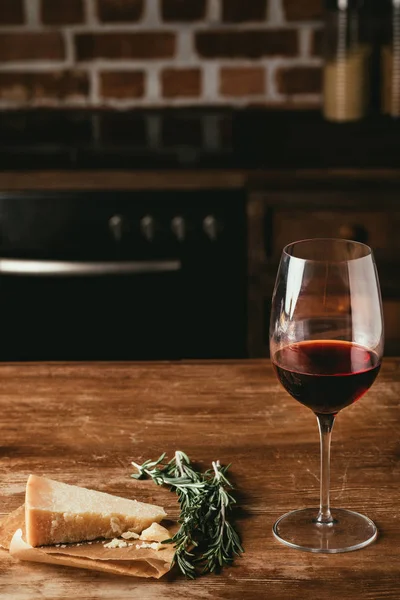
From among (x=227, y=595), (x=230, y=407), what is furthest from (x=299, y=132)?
(x=227, y=595)

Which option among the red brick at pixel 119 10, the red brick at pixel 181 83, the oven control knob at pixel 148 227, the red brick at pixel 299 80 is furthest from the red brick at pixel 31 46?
the oven control knob at pixel 148 227

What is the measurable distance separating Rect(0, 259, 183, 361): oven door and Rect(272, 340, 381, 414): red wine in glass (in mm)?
1255

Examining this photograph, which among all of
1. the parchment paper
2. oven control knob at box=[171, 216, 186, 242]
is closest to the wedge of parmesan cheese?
the parchment paper

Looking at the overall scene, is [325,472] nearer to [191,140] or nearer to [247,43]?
[191,140]

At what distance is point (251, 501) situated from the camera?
88 cm

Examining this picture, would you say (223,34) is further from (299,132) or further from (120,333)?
(120,333)

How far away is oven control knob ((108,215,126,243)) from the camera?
2039 mm

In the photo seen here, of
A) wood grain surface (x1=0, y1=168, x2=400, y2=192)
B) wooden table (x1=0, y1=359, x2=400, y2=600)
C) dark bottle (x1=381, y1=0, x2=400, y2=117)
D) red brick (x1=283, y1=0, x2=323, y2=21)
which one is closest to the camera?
wooden table (x1=0, y1=359, x2=400, y2=600)

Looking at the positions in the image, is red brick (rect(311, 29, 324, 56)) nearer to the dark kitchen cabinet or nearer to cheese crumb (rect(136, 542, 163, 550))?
the dark kitchen cabinet

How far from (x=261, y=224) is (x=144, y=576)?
1.37 m

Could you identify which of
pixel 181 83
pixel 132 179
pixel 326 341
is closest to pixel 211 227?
pixel 132 179

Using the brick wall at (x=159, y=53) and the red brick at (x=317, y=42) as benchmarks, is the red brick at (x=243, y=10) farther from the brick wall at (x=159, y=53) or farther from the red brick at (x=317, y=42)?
the red brick at (x=317, y=42)

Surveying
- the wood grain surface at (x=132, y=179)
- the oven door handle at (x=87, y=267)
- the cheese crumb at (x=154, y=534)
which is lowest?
the oven door handle at (x=87, y=267)

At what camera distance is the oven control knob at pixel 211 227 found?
203 cm
